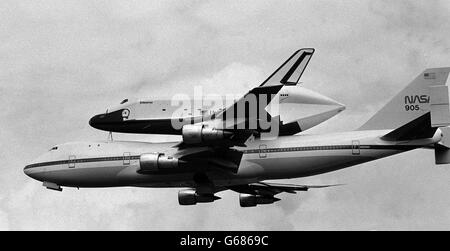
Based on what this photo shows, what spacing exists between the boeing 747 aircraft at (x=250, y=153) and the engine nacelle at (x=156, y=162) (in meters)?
0.05

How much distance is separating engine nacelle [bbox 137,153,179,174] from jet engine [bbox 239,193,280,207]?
10.8 metres

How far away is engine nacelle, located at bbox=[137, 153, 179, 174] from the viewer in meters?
61.6

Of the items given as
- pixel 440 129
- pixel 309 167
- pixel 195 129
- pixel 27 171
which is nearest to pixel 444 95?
pixel 440 129

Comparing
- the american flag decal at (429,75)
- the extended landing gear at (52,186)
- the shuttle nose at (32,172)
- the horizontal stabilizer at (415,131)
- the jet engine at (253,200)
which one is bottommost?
the jet engine at (253,200)

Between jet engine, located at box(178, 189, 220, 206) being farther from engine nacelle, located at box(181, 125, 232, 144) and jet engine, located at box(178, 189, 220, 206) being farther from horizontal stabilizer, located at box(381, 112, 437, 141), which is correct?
horizontal stabilizer, located at box(381, 112, 437, 141)

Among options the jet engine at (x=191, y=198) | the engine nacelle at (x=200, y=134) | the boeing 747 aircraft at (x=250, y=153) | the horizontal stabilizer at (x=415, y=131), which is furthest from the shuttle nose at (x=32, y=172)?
the horizontal stabilizer at (x=415, y=131)

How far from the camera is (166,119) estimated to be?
2416 inches

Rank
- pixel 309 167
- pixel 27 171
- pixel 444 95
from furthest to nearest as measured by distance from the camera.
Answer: pixel 27 171 < pixel 309 167 < pixel 444 95

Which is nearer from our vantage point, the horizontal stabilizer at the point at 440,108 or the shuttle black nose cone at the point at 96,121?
the horizontal stabilizer at the point at 440,108

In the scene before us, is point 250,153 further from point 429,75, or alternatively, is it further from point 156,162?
point 429,75

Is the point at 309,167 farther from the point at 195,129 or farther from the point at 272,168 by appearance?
the point at 195,129

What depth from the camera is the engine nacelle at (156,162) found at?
61.6 metres

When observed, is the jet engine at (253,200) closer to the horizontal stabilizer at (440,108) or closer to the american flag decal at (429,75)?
the american flag decal at (429,75)

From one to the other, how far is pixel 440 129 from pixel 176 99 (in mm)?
14226
